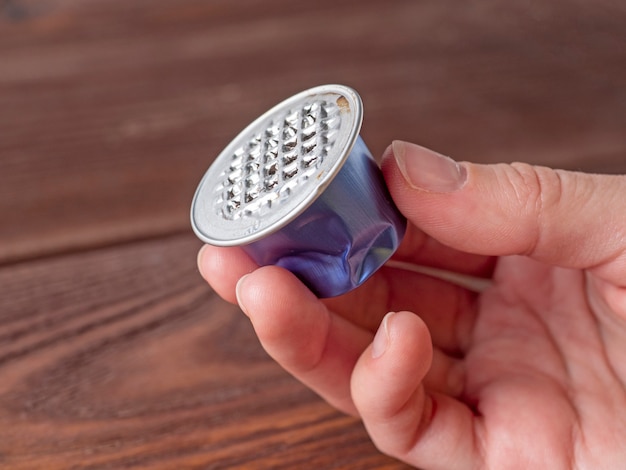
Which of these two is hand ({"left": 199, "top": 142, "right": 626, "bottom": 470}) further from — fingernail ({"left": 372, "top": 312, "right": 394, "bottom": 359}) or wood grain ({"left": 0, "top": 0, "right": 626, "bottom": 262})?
wood grain ({"left": 0, "top": 0, "right": 626, "bottom": 262})

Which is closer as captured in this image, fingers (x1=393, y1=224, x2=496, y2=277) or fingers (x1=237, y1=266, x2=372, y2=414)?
fingers (x1=237, y1=266, x2=372, y2=414)

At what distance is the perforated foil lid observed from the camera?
0.44 metres

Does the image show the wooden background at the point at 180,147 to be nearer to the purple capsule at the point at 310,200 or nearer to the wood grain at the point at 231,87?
the wood grain at the point at 231,87

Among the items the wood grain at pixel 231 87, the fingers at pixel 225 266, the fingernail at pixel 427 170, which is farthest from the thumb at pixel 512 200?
the wood grain at pixel 231 87

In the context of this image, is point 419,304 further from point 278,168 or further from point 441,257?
point 278,168

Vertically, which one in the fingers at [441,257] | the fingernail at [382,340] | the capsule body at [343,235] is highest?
the capsule body at [343,235]

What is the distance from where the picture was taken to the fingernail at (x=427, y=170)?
0.49 m

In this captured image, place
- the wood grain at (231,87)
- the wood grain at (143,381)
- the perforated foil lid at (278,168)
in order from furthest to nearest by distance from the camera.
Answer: the wood grain at (231,87)
the wood grain at (143,381)
the perforated foil lid at (278,168)

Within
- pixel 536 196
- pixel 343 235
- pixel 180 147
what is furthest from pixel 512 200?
pixel 180 147

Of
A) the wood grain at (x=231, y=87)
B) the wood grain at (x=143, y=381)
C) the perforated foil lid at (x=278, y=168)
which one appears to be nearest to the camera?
the perforated foil lid at (x=278, y=168)

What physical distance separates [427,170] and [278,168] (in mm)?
101

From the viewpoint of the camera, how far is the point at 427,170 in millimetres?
490

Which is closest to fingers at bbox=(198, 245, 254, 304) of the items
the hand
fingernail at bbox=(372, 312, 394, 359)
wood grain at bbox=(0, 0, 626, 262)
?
the hand

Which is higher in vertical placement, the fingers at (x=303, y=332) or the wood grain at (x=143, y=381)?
the fingers at (x=303, y=332)
